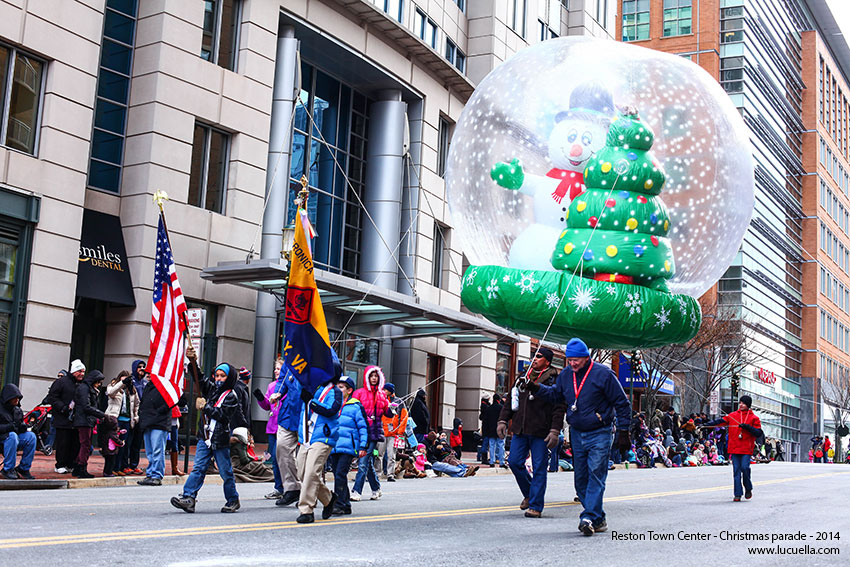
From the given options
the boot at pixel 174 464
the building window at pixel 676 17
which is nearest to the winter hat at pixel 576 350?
the boot at pixel 174 464

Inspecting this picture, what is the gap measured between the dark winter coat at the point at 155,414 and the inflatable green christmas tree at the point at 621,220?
606cm

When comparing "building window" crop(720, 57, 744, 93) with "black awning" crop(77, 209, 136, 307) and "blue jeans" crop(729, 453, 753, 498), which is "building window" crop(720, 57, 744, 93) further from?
"blue jeans" crop(729, 453, 753, 498)

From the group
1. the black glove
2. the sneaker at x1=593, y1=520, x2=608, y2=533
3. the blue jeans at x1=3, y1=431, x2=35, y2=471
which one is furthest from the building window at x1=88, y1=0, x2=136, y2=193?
the sneaker at x1=593, y1=520, x2=608, y2=533

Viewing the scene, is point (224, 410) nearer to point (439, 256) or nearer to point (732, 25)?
point (439, 256)

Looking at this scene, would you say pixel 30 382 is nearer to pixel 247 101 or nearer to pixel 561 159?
pixel 247 101

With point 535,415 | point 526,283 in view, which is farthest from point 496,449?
point 535,415

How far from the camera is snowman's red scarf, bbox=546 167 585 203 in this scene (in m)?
14.0

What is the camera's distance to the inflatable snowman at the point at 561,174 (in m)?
13.8

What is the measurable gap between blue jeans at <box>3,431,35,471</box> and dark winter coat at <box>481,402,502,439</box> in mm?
12573

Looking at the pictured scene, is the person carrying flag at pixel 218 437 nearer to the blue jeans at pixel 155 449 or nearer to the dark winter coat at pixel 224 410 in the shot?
the dark winter coat at pixel 224 410

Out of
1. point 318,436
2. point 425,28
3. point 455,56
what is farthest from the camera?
point 455,56

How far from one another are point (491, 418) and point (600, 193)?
12760mm

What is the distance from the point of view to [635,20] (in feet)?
275

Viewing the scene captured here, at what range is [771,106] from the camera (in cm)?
8388
